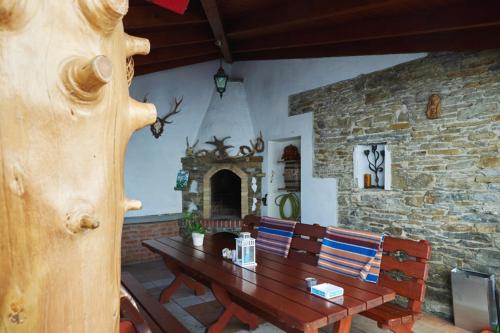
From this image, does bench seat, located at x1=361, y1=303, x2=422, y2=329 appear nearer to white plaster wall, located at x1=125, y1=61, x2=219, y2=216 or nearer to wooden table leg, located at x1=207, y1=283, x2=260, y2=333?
wooden table leg, located at x1=207, y1=283, x2=260, y2=333

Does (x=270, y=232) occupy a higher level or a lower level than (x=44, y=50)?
lower

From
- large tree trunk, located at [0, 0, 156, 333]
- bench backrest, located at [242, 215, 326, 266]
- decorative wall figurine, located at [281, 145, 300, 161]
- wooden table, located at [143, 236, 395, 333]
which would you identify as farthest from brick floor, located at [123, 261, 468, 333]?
large tree trunk, located at [0, 0, 156, 333]

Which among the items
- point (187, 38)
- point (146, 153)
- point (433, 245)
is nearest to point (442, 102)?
point (433, 245)

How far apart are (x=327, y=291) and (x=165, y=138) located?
509 centimetres

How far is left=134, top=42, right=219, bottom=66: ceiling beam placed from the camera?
502 centimetres

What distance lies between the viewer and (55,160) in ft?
2.11

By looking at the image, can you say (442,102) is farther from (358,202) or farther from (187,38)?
(187,38)

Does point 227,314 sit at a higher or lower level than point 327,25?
lower

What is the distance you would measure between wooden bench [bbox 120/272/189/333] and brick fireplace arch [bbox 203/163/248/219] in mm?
3575

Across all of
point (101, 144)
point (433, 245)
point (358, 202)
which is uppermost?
point (101, 144)

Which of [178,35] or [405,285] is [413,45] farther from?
[178,35]

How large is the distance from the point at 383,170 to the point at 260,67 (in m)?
3.18

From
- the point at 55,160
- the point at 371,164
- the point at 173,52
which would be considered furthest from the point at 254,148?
the point at 55,160

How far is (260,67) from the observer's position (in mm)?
6500
